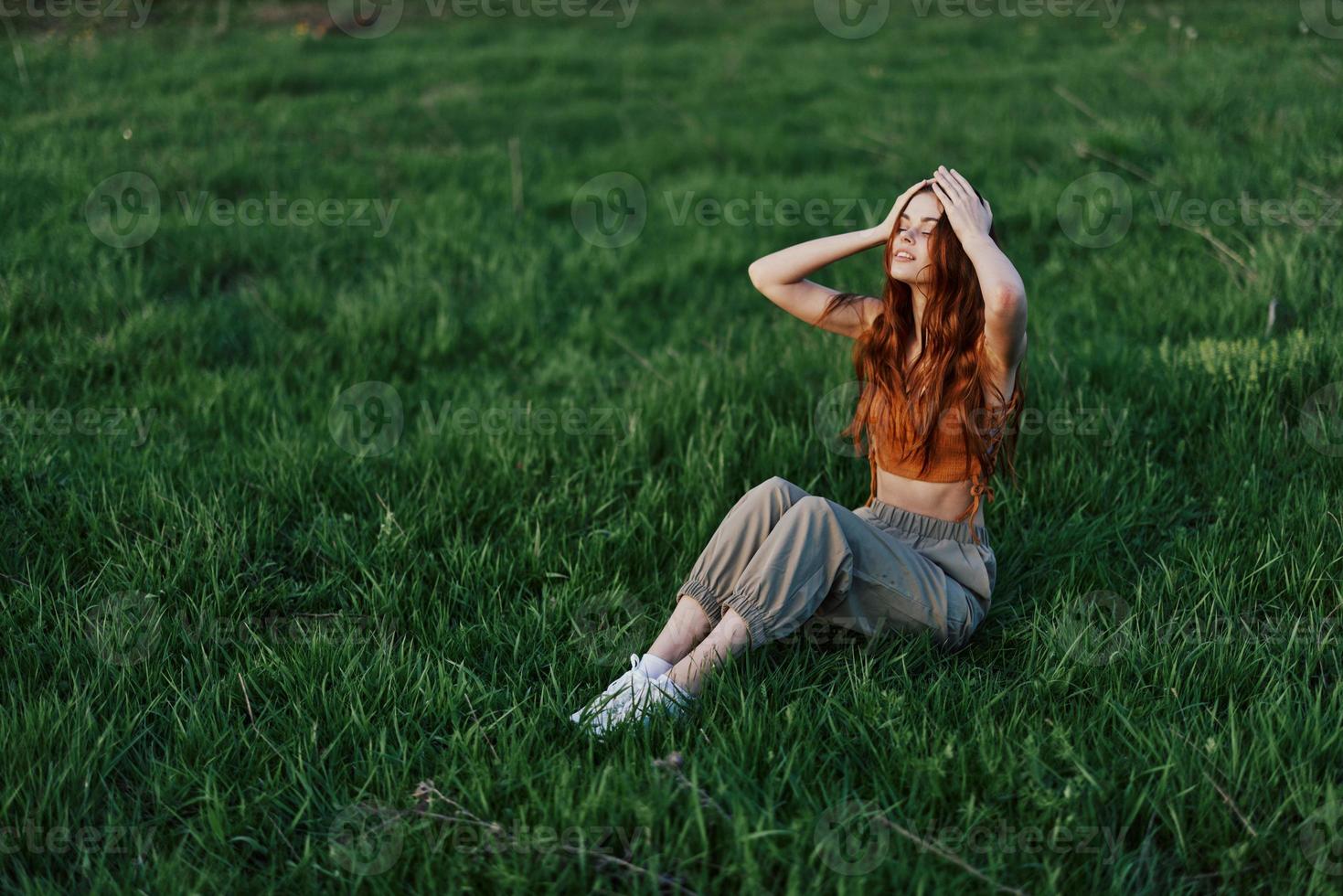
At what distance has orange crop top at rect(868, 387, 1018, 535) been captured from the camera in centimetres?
268

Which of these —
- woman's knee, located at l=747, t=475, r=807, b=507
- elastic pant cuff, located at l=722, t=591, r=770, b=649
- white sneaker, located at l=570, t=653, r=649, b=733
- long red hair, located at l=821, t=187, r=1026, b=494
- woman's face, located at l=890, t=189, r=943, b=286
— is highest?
woman's face, located at l=890, t=189, r=943, b=286

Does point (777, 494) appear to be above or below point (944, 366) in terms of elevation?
below

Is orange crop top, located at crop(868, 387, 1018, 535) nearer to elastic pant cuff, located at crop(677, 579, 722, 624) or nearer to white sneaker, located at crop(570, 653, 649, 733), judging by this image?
elastic pant cuff, located at crop(677, 579, 722, 624)

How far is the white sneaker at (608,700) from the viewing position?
2.31 m

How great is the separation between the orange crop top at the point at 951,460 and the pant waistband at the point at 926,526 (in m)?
0.02

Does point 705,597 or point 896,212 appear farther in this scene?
point 896,212

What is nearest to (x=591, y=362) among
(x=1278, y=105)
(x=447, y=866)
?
(x=447, y=866)

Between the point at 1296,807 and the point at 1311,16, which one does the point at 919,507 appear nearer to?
the point at 1296,807

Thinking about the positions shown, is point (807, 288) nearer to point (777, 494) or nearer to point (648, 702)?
point (777, 494)

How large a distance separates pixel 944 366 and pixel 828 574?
2.12ft

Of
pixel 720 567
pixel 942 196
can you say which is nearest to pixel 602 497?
pixel 720 567

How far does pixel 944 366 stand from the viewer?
2.67 meters

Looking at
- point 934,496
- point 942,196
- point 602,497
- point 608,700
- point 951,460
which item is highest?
point 942,196

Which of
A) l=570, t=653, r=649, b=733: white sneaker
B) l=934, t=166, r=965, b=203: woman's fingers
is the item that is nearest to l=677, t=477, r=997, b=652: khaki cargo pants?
l=570, t=653, r=649, b=733: white sneaker
